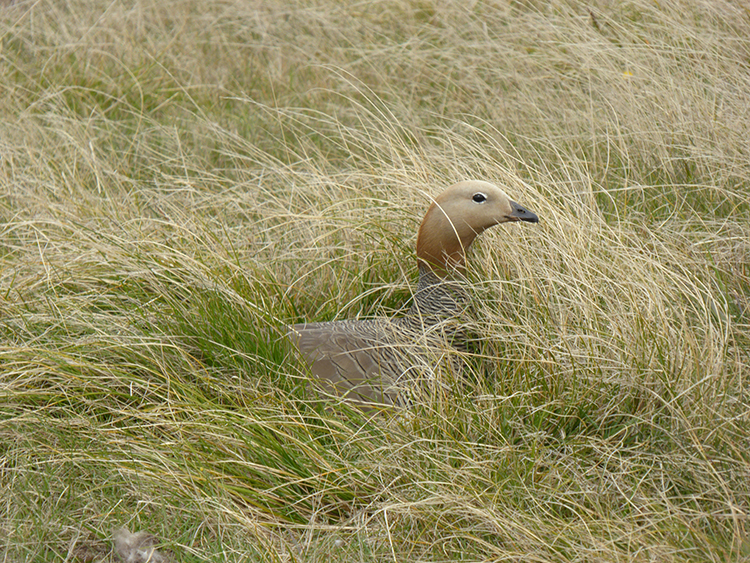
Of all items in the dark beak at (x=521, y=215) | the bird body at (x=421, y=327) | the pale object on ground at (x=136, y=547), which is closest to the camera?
the pale object on ground at (x=136, y=547)

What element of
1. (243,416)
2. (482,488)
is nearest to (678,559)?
(482,488)

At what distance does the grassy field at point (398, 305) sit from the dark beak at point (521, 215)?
0.18m

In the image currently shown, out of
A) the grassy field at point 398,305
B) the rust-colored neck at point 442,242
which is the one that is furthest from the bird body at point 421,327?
the grassy field at point 398,305

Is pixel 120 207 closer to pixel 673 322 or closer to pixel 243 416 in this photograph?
pixel 243 416

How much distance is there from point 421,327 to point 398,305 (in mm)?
498

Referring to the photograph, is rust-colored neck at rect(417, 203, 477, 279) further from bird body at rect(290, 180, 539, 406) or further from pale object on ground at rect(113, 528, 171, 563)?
pale object on ground at rect(113, 528, 171, 563)

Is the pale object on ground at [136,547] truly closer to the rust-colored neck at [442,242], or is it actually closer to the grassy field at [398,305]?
the grassy field at [398,305]

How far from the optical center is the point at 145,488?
280cm

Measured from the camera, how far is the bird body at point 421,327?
10.8 ft

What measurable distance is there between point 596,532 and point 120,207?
3.14 metres

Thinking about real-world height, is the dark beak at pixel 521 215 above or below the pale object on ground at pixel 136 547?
above

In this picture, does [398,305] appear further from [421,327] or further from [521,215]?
[521,215]

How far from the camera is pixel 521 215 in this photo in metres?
3.42

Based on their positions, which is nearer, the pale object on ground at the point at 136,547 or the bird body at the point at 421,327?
the pale object on ground at the point at 136,547
